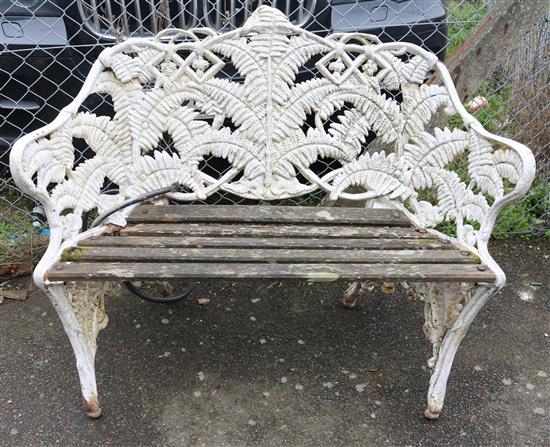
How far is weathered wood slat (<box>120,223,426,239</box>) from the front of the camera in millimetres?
1938

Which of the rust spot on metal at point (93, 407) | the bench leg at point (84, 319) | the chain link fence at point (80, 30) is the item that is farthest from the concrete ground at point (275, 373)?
the chain link fence at point (80, 30)

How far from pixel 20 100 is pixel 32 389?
136cm

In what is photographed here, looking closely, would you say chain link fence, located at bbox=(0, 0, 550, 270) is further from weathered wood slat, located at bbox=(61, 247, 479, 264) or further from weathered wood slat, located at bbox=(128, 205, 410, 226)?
weathered wood slat, located at bbox=(61, 247, 479, 264)

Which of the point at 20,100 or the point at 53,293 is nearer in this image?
the point at 53,293

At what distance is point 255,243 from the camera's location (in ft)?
6.14

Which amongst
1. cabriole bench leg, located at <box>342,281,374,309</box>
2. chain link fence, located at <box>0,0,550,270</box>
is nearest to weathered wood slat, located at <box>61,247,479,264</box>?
cabriole bench leg, located at <box>342,281,374,309</box>

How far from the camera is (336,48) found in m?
2.12

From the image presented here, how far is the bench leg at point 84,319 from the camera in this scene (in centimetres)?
169

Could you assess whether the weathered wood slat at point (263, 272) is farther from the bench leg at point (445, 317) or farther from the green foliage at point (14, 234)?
the green foliage at point (14, 234)

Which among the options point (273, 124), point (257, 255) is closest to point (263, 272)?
point (257, 255)

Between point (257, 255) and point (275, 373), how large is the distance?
0.68 m

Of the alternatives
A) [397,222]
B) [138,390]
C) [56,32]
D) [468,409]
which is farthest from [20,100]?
[468,409]

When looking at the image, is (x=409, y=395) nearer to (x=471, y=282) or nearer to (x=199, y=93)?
(x=471, y=282)

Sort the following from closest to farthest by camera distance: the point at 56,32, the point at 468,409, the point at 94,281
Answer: the point at 94,281 < the point at 468,409 < the point at 56,32
